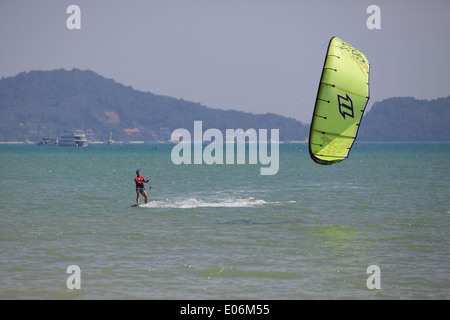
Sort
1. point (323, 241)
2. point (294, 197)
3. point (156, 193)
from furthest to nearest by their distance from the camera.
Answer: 1. point (156, 193)
2. point (294, 197)
3. point (323, 241)

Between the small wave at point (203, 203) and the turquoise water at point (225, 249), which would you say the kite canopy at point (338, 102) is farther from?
the small wave at point (203, 203)

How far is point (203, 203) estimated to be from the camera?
37.6 metres

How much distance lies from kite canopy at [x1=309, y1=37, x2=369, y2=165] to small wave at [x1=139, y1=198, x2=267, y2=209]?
15924mm

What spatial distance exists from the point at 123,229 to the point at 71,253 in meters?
5.45

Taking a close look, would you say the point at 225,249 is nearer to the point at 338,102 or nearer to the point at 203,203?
the point at 338,102

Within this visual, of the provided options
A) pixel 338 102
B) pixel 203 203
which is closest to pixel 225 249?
pixel 338 102

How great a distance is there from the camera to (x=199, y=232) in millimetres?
25203

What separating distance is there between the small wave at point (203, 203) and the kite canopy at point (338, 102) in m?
15.9

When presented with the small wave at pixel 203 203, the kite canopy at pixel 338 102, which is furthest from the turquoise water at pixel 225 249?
the kite canopy at pixel 338 102

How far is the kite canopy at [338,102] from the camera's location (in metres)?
19.5

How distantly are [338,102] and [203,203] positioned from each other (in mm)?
19168

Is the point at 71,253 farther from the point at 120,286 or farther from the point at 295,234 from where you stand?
the point at 295,234
